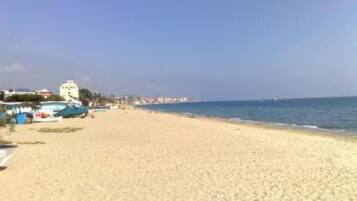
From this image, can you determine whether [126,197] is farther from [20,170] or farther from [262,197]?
[20,170]

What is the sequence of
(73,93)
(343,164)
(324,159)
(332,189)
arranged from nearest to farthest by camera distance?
(332,189), (343,164), (324,159), (73,93)

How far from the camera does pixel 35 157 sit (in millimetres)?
14250

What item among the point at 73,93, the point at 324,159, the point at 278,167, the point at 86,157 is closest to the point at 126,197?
the point at 278,167

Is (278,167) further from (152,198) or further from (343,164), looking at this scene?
(152,198)

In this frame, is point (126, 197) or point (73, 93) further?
point (73, 93)

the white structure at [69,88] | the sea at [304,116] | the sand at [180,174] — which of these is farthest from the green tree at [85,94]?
the sand at [180,174]

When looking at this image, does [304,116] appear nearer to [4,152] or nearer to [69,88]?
[4,152]

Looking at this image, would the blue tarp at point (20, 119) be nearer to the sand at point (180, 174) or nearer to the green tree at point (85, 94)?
the sand at point (180, 174)

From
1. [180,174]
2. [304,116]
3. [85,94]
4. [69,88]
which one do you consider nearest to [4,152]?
[180,174]

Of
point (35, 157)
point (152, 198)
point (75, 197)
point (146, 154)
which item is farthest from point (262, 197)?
point (35, 157)

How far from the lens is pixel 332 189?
29.1 ft

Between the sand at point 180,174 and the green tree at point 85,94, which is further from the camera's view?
the green tree at point 85,94

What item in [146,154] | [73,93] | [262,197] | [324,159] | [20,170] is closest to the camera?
[262,197]

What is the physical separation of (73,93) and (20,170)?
133789mm
